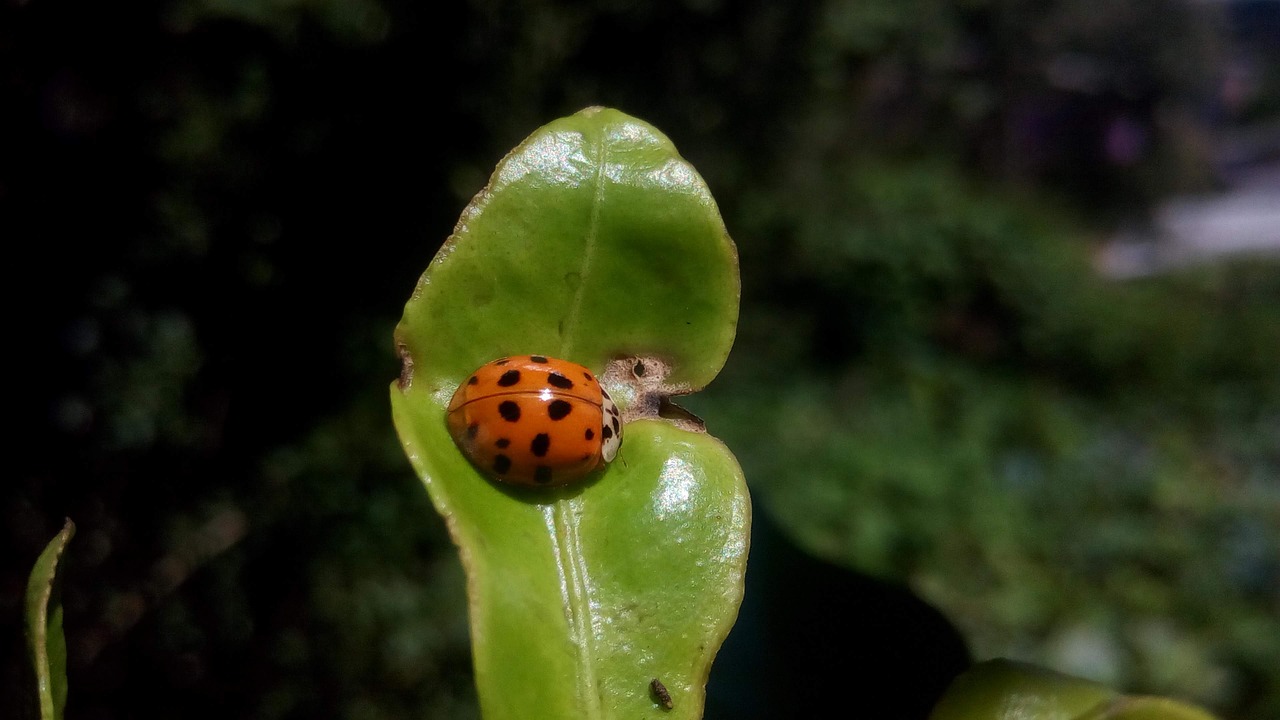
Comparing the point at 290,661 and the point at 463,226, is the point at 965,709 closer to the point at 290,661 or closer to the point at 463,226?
the point at 463,226

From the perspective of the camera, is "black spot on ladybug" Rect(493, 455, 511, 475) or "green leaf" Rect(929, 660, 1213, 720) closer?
"green leaf" Rect(929, 660, 1213, 720)

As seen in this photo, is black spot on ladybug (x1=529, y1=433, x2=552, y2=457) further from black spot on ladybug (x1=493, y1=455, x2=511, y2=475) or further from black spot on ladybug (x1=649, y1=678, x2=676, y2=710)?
black spot on ladybug (x1=649, y1=678, x2=676, y2=710)

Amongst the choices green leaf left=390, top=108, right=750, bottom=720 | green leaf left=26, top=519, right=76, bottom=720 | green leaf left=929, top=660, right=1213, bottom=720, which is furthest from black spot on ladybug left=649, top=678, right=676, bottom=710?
green leaf left=26, top=519, right=76, bottom=720

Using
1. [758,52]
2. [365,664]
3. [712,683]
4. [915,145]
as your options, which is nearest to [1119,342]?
[915,145]

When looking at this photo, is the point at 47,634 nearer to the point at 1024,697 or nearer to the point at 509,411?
the point at 509,411

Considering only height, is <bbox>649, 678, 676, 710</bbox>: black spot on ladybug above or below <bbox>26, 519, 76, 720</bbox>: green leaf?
below

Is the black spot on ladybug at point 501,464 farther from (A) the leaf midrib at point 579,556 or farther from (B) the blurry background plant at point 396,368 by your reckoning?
(B) the blurry background plant at point 396,368

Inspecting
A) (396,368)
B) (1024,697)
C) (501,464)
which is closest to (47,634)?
(501,464)
